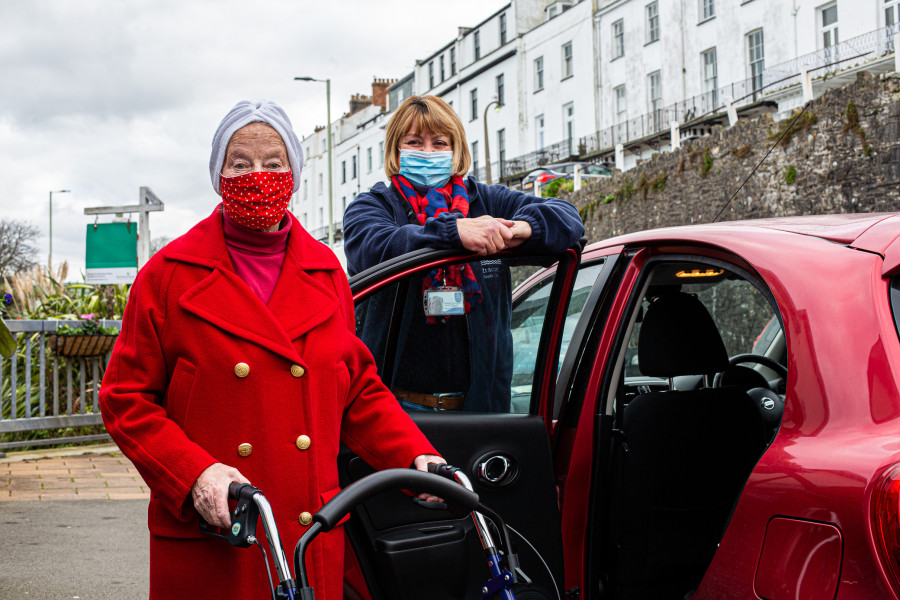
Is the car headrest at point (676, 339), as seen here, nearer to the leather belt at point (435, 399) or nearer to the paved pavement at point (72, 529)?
the leather belt at point (435, 399)

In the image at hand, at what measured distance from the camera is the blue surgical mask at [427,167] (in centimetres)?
329

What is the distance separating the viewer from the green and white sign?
1160 cm

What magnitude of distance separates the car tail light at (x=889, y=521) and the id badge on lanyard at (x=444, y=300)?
55.0 inches

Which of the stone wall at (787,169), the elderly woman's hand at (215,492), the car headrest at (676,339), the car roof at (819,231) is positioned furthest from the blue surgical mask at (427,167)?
the stone wall at (787,169)

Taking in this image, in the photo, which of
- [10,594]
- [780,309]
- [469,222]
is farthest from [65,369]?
[780,309]

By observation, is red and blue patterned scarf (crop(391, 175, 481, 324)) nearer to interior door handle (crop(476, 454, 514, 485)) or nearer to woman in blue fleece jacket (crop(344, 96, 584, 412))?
woman in blue fleece jacket (crop(344, 96, 584, 412))

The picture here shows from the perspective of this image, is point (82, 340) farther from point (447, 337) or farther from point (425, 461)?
point (425, 461)

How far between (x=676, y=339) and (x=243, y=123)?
1899mm

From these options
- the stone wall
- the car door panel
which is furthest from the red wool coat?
the stone wall

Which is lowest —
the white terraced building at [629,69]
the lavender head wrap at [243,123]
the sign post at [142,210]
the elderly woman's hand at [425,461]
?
the elderly woman's hand at [425,461]

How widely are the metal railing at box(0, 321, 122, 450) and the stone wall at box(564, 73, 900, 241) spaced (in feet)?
39.9

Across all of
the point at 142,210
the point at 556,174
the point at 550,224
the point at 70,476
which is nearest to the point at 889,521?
the point at 550,224

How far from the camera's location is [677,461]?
3.37 meters

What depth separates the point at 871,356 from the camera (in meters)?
2.08
